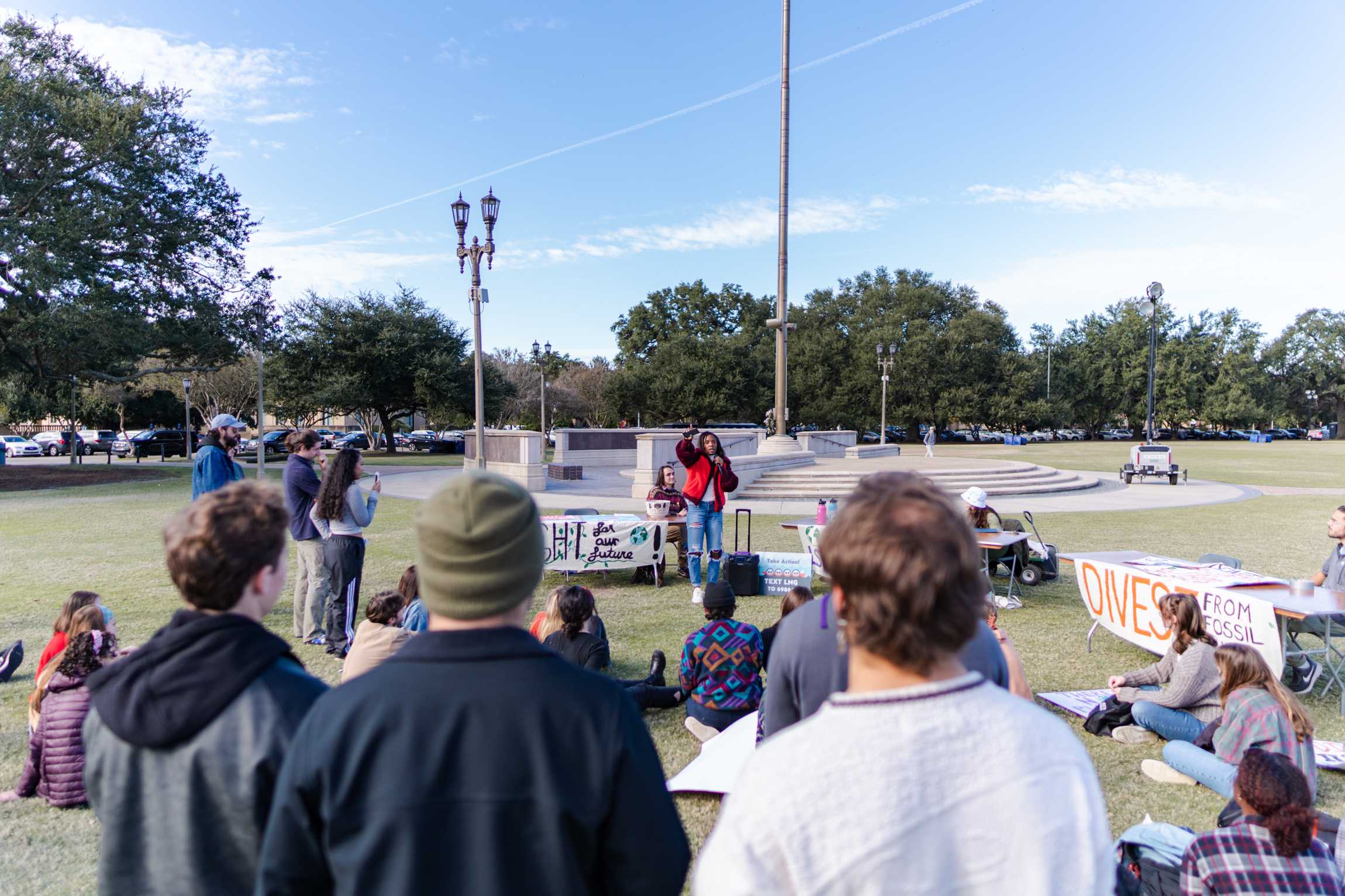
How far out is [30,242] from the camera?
2248cm

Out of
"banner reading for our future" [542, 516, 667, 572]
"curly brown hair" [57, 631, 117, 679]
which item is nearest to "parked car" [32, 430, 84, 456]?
"banner reading for our future" [542, 516, 667, 572]

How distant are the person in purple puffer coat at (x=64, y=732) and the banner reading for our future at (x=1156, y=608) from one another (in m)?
6.60

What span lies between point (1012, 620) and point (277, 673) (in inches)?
301

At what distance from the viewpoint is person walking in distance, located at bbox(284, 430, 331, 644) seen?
6.64 meters

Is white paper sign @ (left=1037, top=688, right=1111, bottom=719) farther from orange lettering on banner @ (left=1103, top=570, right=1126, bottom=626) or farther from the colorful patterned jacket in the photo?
the colorful patterned jacket

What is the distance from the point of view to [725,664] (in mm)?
4875

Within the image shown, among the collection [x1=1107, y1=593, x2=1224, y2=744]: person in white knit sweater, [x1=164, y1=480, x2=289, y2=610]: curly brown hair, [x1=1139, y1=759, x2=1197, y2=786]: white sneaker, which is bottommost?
[x1=1139, y1=759, x2=1197, y2=786]: white sneaker

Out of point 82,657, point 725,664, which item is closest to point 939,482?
point 725,664

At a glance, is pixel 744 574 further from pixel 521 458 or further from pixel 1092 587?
pixel 521 458

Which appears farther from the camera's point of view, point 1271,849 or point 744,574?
point 744,574

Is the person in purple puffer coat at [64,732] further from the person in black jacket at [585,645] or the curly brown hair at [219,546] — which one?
the curly brown hair at [219,546]

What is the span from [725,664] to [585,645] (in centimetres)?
102

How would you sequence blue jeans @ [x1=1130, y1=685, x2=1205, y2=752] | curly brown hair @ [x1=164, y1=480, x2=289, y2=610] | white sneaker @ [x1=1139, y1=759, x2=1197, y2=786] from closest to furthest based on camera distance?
1. curly brown hair @ [x1=164, y1=480, x2=289, y2=610]
2. white sneaker @ [x1=1139, y1=759, x2=1197, y2=786]
3. blue jeans @ [x1=1130, y1=685, x2=1205, y2=752]

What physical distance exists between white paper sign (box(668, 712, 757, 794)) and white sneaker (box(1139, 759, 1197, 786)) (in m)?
2.24
